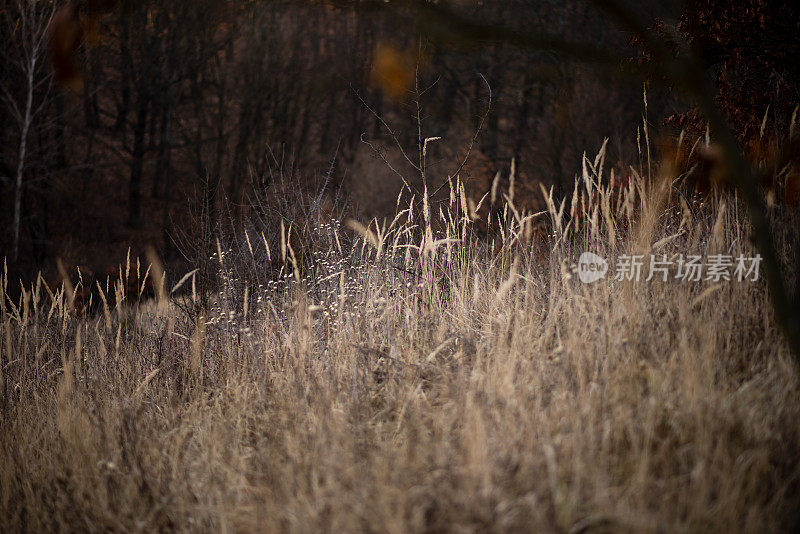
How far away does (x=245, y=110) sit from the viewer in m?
18.0

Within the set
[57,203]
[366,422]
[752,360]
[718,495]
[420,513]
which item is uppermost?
[752,360]

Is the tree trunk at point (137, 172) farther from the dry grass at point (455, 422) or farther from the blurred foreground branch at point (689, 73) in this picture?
the blurred foreground branch at point (689, 73)

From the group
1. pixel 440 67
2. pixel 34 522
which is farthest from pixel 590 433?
pixel 440 67

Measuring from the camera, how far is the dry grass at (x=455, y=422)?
5.32 ft

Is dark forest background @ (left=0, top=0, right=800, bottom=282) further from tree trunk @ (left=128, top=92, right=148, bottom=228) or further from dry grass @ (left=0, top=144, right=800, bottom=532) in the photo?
dry grass @ (left=0, top=144, right=800, bottom=532)

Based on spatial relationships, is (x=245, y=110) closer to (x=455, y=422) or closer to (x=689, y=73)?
(x=455, y=422)

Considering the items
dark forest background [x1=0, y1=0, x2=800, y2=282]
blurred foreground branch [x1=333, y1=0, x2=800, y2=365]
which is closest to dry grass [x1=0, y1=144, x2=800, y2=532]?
blurred foreground branch [x1=333, y1=0, x2=800, y2=365]

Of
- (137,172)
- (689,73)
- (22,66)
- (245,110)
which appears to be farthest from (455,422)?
(245,110)

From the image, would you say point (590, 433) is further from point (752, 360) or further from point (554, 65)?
point (554, 65)

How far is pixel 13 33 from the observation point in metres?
10.2

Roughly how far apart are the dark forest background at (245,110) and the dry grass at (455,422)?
822cm

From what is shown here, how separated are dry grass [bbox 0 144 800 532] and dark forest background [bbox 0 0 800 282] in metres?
8.22

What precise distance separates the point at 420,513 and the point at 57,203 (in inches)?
648

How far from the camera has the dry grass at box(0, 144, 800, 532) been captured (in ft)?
5.32
